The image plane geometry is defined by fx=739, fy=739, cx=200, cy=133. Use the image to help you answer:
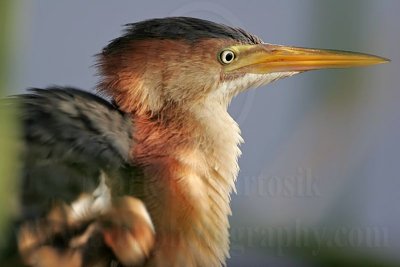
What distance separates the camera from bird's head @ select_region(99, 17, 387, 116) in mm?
1908

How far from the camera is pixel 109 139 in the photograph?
1.63 m

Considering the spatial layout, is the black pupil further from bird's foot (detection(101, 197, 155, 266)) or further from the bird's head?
bird's foot (detection(101, 197, 155, 266))

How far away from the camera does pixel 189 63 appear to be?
2.00 meters

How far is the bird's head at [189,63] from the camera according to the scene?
191cm

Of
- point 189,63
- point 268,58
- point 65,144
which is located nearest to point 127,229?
point 65,144

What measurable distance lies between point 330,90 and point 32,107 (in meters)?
1.02

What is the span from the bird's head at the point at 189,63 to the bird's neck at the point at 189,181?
0.22 feet

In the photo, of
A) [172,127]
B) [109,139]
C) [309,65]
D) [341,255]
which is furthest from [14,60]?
[309,65]

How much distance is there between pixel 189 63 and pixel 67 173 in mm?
598

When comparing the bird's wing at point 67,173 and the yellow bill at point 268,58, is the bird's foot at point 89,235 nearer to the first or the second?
the bird's wing at point 67,173

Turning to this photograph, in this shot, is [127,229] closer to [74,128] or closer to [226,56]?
[74,128]

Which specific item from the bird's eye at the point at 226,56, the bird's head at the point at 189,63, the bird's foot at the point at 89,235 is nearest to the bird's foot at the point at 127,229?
the bird's foot at the point at 89,235

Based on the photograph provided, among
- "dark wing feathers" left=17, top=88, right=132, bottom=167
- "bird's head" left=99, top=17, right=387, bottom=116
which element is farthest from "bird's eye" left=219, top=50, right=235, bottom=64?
"dark wing feathers" left=17, top=88, right=132, bottom=167

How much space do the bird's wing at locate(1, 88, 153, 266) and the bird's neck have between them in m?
0.06
